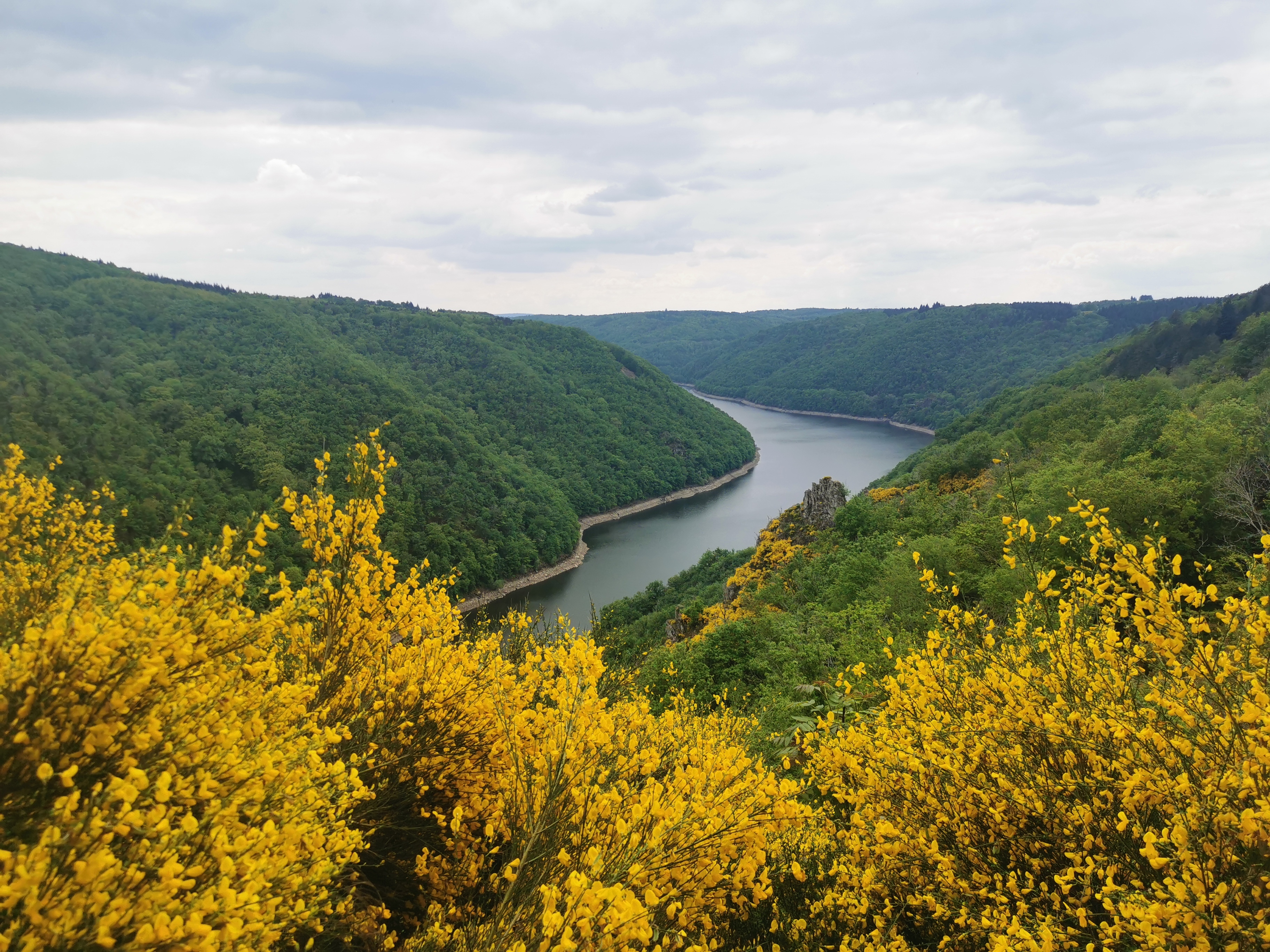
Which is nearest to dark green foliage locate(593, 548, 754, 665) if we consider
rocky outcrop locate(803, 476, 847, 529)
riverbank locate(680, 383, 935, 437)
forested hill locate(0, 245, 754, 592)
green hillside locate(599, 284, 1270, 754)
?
green hillside locate(599, 284, 1270, 754)

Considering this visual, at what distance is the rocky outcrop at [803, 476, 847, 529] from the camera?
29078 mm

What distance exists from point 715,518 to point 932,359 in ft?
332

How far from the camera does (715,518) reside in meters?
67.7

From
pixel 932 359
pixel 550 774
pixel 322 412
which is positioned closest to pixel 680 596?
pixel 550 774

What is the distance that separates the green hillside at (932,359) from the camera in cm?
12200

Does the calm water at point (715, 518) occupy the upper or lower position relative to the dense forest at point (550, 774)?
lower

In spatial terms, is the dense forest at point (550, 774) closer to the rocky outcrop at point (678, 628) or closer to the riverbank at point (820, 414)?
the rocky outcrop at point (678, 628)

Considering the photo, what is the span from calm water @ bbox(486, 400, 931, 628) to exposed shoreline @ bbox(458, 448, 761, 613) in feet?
2.27

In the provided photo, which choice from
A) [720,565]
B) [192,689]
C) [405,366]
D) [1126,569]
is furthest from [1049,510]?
[405,366]

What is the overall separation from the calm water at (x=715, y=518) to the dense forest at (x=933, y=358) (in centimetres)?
1722

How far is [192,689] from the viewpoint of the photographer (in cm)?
272

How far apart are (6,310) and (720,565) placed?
223ft

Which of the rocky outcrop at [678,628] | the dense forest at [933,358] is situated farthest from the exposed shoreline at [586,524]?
the dense forest at [933,358]

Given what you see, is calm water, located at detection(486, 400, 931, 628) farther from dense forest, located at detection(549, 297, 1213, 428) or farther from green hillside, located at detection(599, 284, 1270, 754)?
dense forest, located at detection(549, 297, 1213, 428)
